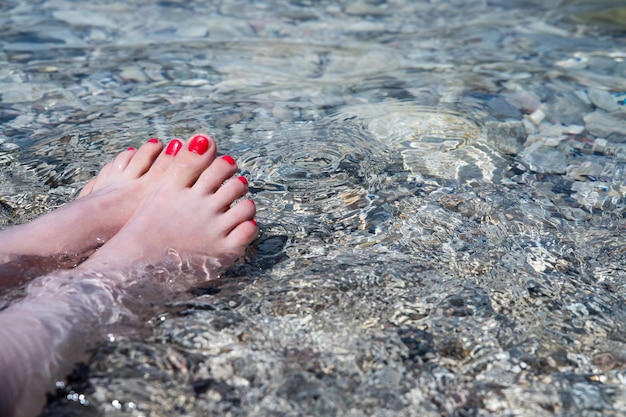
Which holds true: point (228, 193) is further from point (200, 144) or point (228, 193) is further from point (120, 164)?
point (120, 164)

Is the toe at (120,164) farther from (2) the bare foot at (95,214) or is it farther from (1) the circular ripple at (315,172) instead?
(1) the circular ripple at (315,172)

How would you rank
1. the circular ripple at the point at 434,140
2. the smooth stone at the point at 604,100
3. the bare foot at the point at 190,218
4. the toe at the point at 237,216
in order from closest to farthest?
the bare foot at the point at 190,218 → the toe at the point at 237,216 → the circular ripple at the point at 434,140 → the smooth stone at the point at 604,100

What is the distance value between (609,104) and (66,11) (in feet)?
10.2

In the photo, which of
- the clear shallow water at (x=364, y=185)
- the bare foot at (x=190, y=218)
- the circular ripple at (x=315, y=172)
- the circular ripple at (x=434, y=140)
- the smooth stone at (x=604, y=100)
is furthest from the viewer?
the smooth stone at (x=604, y=100)

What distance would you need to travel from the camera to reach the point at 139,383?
4.91 ft

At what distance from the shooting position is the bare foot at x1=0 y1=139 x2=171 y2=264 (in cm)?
198

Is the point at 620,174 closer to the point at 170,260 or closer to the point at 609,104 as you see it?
the point at 609,104

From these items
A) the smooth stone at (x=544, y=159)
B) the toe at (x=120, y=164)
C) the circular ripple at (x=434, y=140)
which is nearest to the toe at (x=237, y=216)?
the toe at (x=120, y=164)

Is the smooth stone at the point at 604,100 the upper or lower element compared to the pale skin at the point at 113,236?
lower

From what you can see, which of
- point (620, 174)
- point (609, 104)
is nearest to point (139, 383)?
point (620, 174)

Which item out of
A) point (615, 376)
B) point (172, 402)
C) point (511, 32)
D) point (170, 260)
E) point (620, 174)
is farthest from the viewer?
point (511, 32)

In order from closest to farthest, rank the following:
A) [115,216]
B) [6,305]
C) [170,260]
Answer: [6,305] → [170,260] → [115,216]

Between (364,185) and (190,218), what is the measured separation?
63 centimetres

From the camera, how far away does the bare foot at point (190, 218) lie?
197cm
